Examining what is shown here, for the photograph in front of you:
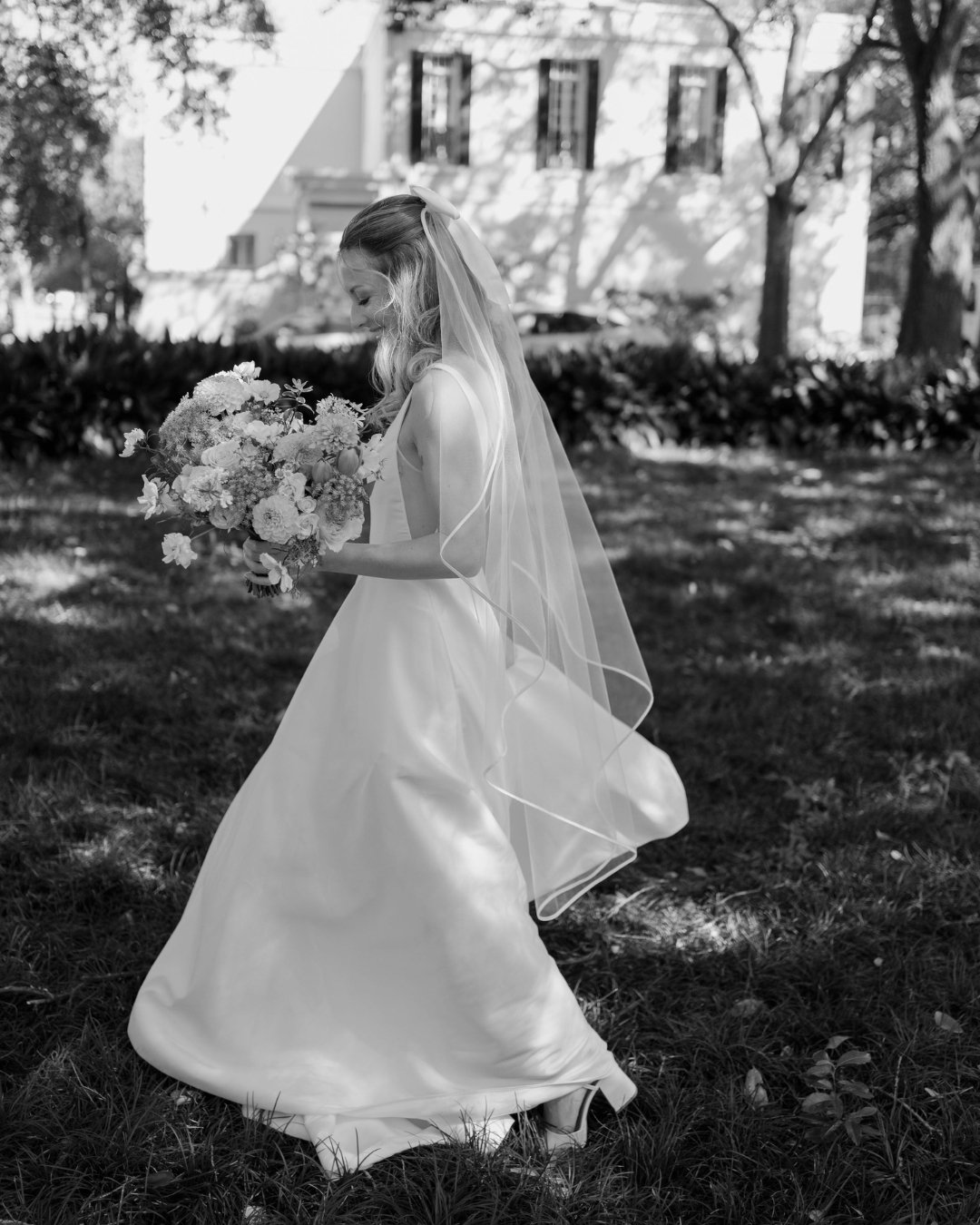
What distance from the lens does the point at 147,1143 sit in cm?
281

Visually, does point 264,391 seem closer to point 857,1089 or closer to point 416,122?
point 857,1089

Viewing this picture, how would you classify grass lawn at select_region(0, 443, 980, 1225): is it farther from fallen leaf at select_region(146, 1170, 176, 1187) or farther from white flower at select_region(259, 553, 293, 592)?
white flower at select_region(259, 553, 293, 592)

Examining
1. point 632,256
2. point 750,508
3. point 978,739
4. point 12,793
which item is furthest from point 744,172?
point 12,793

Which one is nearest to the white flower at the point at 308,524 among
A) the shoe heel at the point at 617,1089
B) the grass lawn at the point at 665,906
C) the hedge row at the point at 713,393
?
the grass lawn at the point at 665,906

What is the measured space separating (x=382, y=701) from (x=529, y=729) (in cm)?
45

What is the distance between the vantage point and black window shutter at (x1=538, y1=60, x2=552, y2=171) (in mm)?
25469

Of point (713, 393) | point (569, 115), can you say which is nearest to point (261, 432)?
point (713, 393)

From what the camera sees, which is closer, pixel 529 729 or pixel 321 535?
pixel 321 535

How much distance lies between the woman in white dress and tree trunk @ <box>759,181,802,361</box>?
1873 centimetres

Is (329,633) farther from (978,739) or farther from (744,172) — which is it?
(744,172)

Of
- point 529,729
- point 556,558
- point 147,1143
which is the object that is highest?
point 556,558

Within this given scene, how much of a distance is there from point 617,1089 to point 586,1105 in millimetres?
126

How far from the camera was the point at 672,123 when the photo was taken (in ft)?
85.6

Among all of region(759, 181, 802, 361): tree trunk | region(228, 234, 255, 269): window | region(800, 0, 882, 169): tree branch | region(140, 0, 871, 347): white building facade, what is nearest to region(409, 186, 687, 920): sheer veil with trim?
region(800, 0, 882, 169): tree branch
